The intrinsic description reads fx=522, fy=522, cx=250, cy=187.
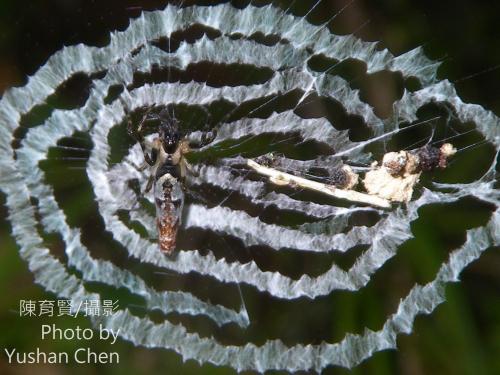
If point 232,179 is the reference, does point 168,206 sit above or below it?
below

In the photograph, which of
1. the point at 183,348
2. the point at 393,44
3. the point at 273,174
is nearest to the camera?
the point at 273,174

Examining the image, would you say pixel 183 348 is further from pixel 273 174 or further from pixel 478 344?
pixel 478 344

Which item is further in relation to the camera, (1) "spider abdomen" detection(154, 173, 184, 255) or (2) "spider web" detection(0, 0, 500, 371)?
(1) "spider abdomen" detection(154, 173, 184, 255)

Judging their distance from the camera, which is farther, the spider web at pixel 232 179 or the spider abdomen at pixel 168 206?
the spider abdomen at pixel 168 206

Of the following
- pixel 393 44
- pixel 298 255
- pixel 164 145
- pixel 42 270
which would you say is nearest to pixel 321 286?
pixel 298 255
